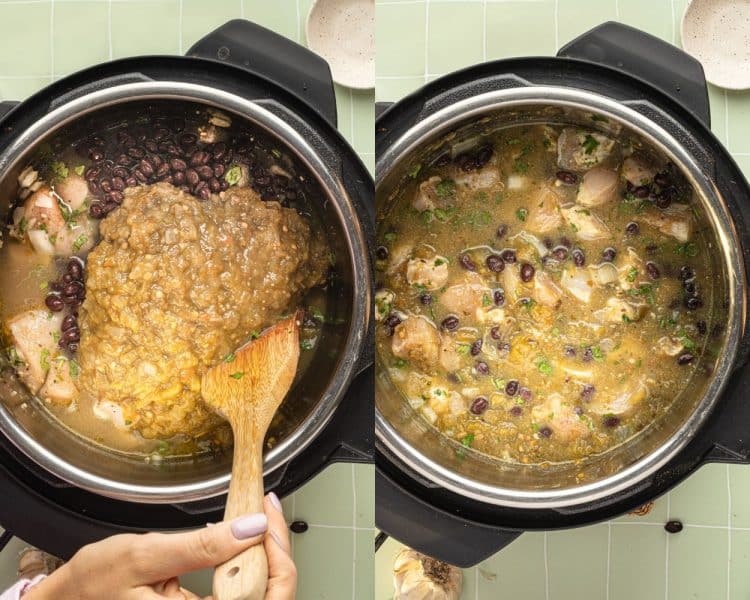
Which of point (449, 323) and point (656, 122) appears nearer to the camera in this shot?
point (656, 122)

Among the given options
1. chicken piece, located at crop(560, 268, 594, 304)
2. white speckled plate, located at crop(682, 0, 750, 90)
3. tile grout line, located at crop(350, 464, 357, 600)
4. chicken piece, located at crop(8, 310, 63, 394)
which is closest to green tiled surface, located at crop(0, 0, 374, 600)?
tile grout line, located at crop(350, 464, 357, 600)

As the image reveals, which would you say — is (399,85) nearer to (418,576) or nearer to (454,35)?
(454,35)

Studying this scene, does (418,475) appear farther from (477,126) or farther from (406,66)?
(406,66)

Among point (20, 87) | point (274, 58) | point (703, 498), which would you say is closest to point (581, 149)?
point (274, 58)

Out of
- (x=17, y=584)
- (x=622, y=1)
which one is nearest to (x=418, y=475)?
(x=17, y=584)

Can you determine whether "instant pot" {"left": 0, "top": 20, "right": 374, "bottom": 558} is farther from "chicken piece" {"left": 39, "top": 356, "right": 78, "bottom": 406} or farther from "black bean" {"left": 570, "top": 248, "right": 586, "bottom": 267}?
"black bean" {"left": 570, "top": 248, "right": 586, "bottom": 267}
